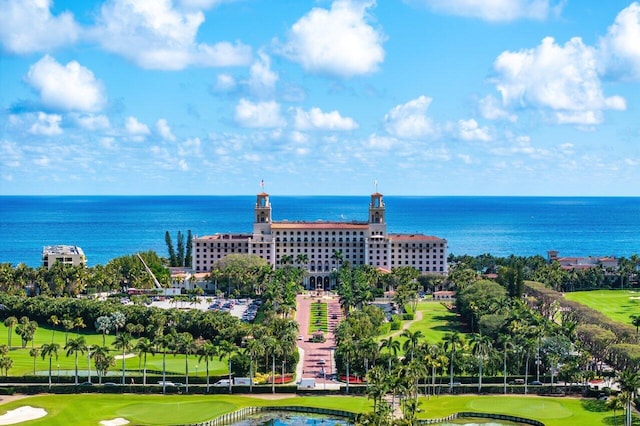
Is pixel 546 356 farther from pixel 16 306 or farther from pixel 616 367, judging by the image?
pixel 16 306

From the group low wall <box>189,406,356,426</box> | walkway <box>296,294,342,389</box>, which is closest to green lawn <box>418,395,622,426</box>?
low wall <box>189,406,356,426</box>

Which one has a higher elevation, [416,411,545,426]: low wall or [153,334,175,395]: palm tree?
[153,334,175,395]: palm tree

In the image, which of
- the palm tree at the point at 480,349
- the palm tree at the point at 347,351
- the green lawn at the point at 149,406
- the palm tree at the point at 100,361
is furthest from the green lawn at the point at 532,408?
the palm tree at the point at 100,361

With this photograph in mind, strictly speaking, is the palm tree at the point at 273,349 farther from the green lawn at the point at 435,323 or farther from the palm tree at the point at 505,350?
the green lawn at the point at 435,323

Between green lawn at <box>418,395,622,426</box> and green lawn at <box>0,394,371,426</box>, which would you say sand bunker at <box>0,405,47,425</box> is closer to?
green lawn at <box>0,394,371,426</box>

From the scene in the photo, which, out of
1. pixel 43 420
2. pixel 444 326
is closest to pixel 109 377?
pixel 43 420

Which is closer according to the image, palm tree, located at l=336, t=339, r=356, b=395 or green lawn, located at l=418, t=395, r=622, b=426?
green lawn, located at l=418, t=395, r=622, b=426
